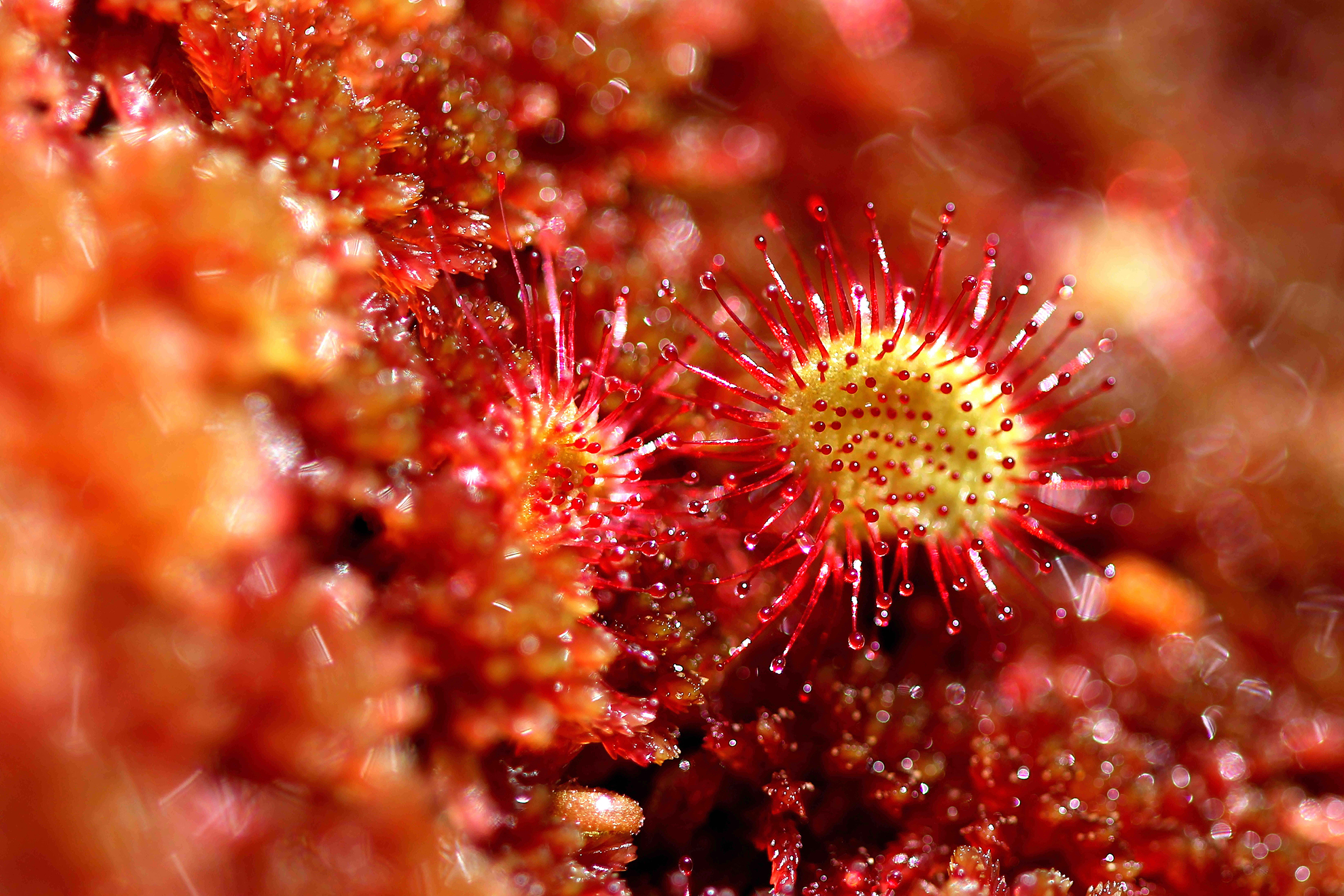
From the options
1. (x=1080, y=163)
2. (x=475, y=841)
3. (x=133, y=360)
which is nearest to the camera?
(x=133, y=360)

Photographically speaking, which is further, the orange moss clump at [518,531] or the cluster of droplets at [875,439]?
the cluster of droplets at [875,439]

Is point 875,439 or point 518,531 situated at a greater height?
point 875,439

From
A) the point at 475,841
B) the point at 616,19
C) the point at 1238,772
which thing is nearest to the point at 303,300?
the point at 475,841

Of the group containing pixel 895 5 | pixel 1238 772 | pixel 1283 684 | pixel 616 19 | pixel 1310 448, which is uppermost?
pixel 895 5

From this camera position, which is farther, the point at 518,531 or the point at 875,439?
the point at 875,439

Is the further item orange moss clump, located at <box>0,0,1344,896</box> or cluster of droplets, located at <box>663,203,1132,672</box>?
cluster of droplets, located at <box>663,203,1132,672</box>

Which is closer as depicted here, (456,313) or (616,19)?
(456,313)

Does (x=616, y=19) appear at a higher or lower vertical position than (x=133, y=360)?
higher

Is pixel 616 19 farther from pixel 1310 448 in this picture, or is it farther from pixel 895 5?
pixel 1310 448

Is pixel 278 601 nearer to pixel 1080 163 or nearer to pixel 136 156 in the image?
pixel 136 156

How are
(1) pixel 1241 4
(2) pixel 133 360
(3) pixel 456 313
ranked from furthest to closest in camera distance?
(1) pixel 1241 4 < (3) pixel 456 313 < (2) pixel 133 360
